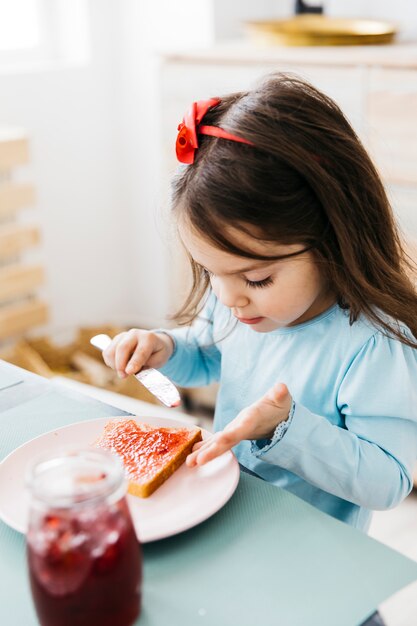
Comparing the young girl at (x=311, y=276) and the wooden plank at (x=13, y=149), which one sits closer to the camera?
the young girl at (x=311, y=276)

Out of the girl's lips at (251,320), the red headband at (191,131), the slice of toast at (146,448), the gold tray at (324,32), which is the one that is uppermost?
the red headband at (191,131)

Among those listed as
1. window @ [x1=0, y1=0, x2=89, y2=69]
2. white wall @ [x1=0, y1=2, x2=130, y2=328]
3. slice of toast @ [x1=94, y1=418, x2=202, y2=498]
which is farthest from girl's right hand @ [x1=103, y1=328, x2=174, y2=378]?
window @ [x1=0, y1=0, x2=89, y2=69]

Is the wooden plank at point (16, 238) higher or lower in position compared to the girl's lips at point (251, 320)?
lower

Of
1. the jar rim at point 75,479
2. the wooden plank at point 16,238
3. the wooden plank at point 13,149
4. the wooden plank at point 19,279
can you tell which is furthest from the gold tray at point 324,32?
the jar rim at point 75,479

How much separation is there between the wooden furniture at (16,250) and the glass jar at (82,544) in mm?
1977

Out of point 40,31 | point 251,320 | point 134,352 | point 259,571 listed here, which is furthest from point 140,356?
point 40,31

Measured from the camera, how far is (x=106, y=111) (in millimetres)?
3033

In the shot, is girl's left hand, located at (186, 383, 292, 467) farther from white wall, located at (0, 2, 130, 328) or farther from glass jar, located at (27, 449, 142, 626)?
white wall, located at (0, 2, 130, 328)

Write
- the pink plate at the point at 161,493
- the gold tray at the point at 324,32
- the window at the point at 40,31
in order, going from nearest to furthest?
the pink plate at the point at 161,493 → the gold tray at the point at 324,32 → the window at the point at 40,31

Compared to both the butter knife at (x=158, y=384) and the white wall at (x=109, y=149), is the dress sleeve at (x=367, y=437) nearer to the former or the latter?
the butter knife at (x=158, y=384)

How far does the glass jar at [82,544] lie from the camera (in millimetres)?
618

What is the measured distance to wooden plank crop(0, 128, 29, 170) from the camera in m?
2.47

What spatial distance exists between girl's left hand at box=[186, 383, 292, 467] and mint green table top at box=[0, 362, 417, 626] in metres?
0.06

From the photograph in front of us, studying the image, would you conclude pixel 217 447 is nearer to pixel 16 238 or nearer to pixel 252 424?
pixel 252 424
